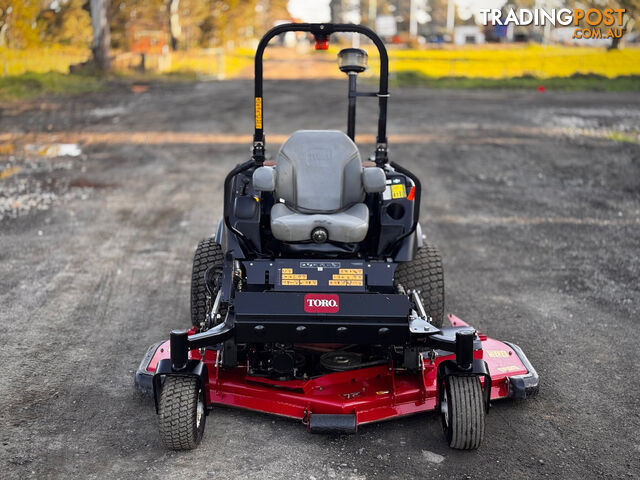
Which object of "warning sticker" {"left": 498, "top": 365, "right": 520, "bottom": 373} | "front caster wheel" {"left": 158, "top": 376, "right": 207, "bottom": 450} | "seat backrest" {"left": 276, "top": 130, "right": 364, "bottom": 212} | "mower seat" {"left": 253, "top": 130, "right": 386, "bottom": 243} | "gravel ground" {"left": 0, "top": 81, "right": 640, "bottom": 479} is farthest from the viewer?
"warning sticker" {"left": 498, "top": 365, "right": 520, "bottom": 373}

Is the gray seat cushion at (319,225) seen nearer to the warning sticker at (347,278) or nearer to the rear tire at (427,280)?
the warning sticker at (347,278)

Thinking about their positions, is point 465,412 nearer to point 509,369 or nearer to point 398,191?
point 509,369

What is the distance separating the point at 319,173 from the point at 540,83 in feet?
80.1

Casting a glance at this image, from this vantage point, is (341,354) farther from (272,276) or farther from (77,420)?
(77,420)

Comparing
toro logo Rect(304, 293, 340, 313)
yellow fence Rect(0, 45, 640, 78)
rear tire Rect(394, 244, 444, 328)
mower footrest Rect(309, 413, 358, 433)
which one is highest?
toro logo Rect(304, 293, 340, 313)

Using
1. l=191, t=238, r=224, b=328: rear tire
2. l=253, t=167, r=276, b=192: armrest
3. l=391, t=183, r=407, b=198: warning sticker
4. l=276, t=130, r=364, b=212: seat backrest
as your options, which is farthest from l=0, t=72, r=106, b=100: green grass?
l=391, t=183, r=407, b=198: warning sticker

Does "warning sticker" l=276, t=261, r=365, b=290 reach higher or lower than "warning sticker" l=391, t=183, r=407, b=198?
lower

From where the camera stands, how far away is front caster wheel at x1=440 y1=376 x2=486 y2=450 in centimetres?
494

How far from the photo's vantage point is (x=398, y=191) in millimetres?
5809

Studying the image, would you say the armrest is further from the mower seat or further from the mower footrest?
the mower footrest

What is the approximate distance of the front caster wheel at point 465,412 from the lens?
195 inches

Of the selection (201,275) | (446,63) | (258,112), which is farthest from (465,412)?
(446,63)

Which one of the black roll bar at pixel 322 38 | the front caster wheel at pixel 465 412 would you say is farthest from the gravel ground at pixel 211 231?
the black roll bar at pixel 322 38

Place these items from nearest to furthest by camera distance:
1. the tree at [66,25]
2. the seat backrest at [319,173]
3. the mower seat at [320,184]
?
the mower seat at [320,184] < the seat backrest at [319,173] < the tree at [66,25]
